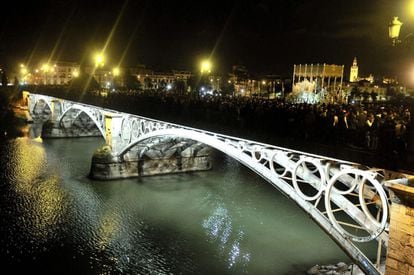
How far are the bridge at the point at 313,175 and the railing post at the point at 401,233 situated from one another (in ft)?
0.78

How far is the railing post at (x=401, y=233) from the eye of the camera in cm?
736

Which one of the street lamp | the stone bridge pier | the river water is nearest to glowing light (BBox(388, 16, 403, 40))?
the street lamp

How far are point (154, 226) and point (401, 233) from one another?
12.4 meters

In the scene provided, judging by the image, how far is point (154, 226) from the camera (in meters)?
18.1

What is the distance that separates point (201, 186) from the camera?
2431cm

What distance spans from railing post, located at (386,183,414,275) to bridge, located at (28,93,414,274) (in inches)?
9.4

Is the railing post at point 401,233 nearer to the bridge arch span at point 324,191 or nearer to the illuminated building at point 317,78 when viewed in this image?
the bridge arch span at point 324,191

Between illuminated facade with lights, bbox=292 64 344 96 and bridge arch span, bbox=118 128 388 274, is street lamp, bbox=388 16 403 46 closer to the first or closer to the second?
bridge arch span, bbox=118 128 388 274

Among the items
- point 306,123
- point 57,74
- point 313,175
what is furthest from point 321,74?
point 57,74

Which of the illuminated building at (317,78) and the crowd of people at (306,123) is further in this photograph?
the illuminated building at (317,78)

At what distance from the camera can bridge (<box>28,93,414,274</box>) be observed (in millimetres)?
8633

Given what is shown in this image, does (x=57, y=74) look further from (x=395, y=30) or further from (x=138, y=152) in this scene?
(x=395, y=30)

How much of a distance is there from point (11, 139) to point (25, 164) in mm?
13074

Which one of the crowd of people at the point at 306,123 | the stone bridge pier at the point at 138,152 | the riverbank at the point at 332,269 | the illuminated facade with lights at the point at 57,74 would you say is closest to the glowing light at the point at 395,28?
the crowd of people at the point at 306,123
